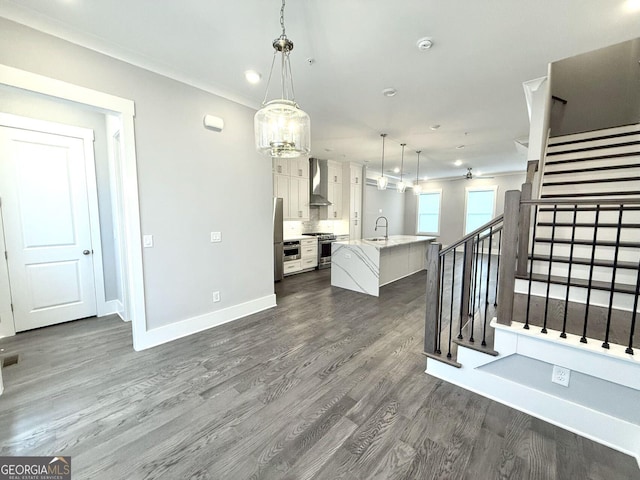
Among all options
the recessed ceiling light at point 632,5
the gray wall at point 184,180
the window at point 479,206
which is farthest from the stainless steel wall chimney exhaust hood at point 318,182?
the window at point 479,206

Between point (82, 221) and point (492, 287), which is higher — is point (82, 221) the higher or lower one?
the higher one

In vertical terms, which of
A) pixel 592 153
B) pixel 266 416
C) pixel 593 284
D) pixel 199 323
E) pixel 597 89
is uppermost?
pixel 597 89

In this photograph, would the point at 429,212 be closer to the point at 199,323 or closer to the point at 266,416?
the point at 199,323

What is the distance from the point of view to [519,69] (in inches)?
103

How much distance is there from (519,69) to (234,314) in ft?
14.4

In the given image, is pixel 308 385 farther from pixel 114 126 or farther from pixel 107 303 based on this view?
pixel 114 126

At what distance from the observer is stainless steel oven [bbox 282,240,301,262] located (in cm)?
580

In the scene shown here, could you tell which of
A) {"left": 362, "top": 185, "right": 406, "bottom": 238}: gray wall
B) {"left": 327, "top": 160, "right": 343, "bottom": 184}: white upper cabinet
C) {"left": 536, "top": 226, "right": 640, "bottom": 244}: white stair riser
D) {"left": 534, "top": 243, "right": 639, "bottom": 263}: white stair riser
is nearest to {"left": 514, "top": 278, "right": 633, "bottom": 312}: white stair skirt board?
{"left": 534, "top": 243, "right": 639, "bottom": 263}: white stair riser

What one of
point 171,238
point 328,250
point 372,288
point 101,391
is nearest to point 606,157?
point 372,288

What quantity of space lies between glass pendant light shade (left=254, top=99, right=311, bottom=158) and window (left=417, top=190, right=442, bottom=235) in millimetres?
9575

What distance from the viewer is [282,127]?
1.91m

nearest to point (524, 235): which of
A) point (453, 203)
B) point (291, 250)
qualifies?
point (291, 250)

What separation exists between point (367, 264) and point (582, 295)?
8.99ft

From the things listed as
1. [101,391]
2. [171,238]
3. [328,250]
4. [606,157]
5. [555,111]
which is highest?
[555,111]
